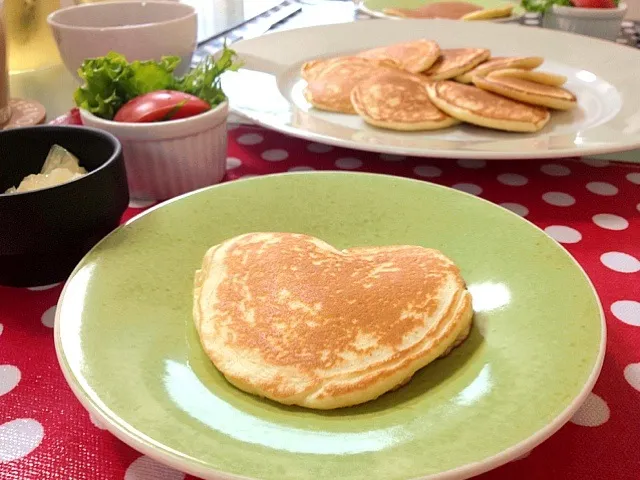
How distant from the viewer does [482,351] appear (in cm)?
60

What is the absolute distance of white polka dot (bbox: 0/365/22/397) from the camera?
2.11ft

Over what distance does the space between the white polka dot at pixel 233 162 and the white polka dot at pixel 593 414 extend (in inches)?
29.6

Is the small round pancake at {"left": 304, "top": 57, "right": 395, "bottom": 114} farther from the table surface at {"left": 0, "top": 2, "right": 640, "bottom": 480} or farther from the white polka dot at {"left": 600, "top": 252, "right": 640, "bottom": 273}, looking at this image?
the white polka dot at {"left": 600, "top": 252, "right": 640, "bottom": 273}

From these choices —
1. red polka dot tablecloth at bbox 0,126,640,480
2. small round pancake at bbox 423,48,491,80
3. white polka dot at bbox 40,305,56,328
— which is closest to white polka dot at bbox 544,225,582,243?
red polka dot tablecloth at bbox 0,126,640,480

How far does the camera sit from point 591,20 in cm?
186

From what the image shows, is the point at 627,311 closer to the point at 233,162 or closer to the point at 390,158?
the point at 390,158

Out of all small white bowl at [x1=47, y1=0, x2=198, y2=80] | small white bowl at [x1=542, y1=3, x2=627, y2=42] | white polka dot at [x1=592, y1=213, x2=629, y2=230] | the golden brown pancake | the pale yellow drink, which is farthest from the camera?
the golden brown pancake

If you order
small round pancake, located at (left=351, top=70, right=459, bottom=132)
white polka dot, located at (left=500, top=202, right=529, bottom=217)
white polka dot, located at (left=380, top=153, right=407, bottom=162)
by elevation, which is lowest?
white polka dot, located at (left=380, top=153, right=407, bottom=162)

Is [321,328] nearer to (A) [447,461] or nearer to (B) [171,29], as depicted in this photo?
(A) [447,461]

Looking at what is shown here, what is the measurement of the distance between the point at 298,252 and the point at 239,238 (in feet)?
0.28

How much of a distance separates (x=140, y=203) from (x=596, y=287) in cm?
71

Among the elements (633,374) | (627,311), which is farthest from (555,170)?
(633,374)

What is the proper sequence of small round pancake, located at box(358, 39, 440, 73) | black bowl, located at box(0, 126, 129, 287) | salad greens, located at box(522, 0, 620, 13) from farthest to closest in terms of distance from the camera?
salad greens, located at box(522, 0, 620, 13)
small round pancake, located at box(358, 39, 440, 73)
black bowl, located at box(0, 126, 129, 287)

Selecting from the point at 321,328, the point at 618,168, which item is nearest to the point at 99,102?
the point at 321,328
